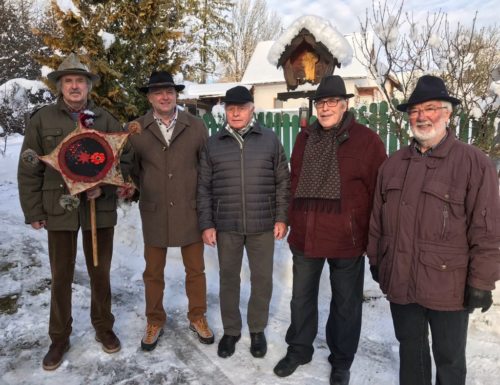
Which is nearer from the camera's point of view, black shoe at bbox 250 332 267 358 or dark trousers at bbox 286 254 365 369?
dark trousers at bbox 286 254 365 369

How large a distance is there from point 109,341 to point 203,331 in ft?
2.48

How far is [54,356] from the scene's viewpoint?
300 cm

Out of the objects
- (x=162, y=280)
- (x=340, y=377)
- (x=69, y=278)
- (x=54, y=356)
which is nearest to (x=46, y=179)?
(x=69, y=278)

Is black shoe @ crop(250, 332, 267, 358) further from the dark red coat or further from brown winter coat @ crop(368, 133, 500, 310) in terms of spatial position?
brown winter coat @ crop(368, 133, 500, 310)

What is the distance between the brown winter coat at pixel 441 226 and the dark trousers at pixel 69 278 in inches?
82.6

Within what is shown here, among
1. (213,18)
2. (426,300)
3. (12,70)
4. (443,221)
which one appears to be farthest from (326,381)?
(213,18)

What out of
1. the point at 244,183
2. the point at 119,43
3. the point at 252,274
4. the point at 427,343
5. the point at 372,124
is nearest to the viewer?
the point at 427,343

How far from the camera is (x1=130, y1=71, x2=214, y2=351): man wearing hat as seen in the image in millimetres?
3221

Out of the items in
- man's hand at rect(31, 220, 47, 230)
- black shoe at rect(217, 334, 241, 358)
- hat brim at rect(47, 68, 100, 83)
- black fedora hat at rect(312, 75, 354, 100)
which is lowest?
black shoe at rect(217, 334, 241, 358)

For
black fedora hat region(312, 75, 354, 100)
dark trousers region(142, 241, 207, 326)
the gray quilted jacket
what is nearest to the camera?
black fedora hat region(312, 75, 354, 100)

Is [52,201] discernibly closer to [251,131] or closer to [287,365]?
[251,131]

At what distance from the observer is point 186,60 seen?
6734 mm

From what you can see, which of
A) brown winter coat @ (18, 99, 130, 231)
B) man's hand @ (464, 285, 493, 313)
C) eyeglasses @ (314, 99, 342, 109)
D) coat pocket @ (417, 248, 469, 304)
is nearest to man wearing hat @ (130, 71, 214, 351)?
brown winter coat @ (18, 99, 130, 231)

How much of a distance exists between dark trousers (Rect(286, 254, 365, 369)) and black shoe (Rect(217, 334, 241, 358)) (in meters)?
0.47
